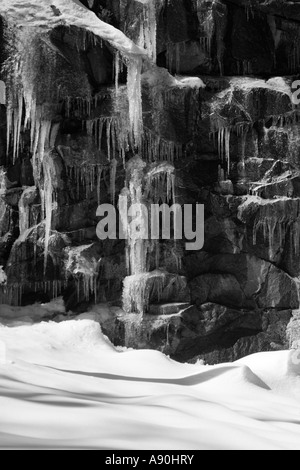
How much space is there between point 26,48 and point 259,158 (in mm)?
6915

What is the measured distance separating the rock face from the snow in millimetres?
264

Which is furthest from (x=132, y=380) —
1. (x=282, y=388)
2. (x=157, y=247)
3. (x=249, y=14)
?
(x=249, y=14)

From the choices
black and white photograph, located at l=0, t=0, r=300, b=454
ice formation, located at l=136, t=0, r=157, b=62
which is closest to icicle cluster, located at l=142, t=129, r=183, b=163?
black and white photograph, located at l=0, t=0, r=300, b=454

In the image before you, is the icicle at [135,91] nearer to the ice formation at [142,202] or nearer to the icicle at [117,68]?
the icicle at [117,68]

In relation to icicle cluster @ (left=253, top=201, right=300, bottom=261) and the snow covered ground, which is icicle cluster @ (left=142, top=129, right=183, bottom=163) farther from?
the snow covered ground

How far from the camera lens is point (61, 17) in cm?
1642

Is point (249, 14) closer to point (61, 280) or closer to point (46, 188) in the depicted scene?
point (46, 188)

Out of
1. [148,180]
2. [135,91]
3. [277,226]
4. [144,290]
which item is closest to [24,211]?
[148,180]

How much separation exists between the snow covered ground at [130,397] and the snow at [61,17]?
10.2 metres

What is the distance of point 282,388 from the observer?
6.95 metres

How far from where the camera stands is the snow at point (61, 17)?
16234mm

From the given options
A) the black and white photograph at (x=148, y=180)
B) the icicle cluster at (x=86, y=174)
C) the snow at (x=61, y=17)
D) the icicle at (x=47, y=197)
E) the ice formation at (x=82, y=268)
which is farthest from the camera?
the icicle cluster at (x=86, y=174)

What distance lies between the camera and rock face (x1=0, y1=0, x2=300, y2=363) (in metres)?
16.7

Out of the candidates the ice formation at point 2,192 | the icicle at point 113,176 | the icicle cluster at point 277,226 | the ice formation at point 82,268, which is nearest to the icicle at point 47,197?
the ice formation at point 82,268
